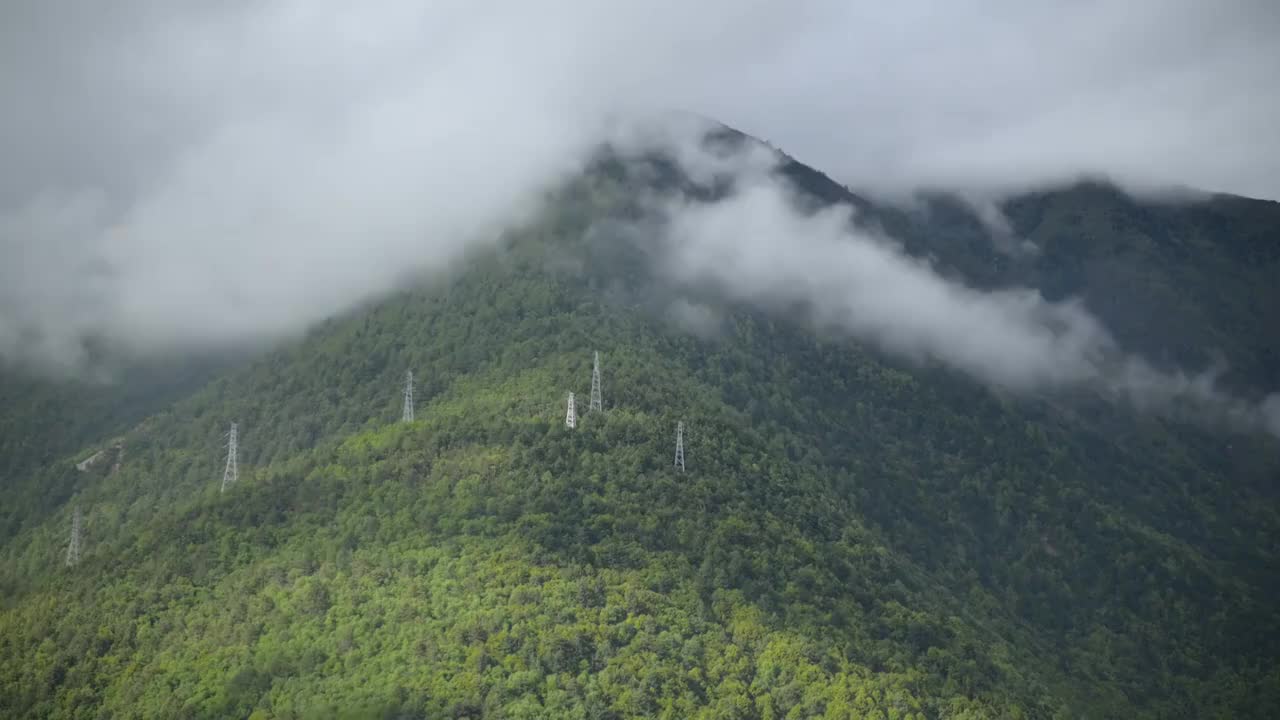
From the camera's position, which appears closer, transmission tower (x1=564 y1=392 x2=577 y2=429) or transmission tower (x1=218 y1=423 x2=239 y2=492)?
transmission tower (x1=564 y1=392 x2=577 y2=429)

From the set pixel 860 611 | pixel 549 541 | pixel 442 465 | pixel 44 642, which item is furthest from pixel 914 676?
pixel 44 642

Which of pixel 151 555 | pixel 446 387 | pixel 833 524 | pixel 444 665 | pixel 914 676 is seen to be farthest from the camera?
pixel 446 387

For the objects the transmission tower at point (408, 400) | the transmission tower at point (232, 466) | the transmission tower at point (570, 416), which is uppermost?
the transmission tower at point (570, 416)

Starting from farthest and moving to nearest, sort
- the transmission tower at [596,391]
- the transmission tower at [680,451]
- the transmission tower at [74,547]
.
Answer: the transmission tower at [74,547] → the transmission tower at [596,391] → the transmission tower at [680,451]

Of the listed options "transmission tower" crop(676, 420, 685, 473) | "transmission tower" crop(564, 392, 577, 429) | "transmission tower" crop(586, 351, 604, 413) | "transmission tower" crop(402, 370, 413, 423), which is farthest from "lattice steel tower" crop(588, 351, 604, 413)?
"transmission tower" crop(402, 370, 413, 423)

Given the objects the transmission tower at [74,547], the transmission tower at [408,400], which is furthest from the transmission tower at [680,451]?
the transmission tower at [74,547]

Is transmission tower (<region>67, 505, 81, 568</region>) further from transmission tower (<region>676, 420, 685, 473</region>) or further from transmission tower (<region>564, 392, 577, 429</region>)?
transmission tower (<region>676, 420, 685, 473</region>)

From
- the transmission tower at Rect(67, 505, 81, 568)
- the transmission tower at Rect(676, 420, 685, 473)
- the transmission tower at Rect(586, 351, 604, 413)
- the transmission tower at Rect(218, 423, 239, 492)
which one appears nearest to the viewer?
the transmission tower at Rect(676, 420, 685, 473)

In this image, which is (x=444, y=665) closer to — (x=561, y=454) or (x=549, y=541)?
(x=549, y=541)

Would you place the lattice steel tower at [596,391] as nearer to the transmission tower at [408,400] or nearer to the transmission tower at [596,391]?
the transmission tower at [596,391]

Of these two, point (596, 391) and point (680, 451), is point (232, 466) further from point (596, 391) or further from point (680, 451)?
Answer: point (680, 451)

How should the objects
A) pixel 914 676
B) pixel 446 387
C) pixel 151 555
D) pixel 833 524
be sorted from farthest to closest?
pixel 446 387
pixel 833 524
pixel 151 555
pixel 914 676
